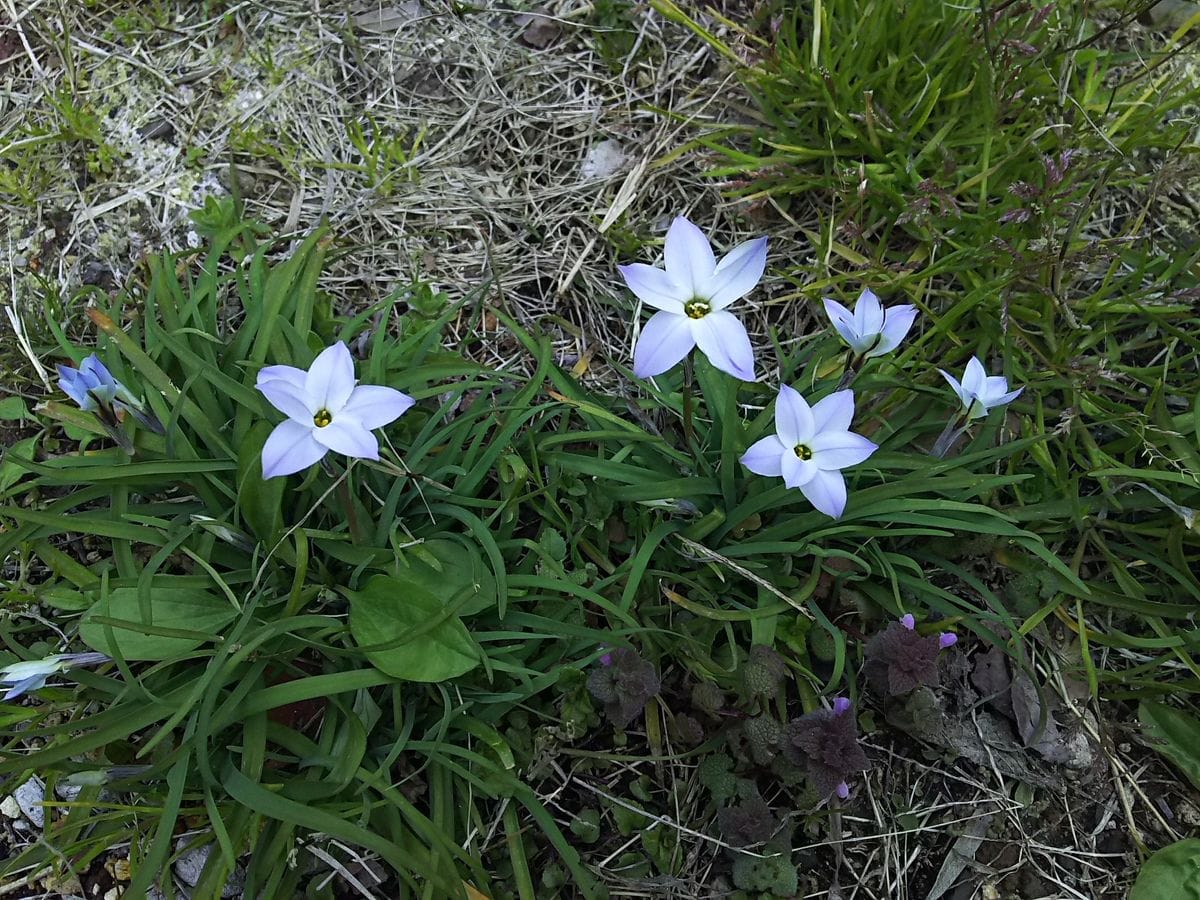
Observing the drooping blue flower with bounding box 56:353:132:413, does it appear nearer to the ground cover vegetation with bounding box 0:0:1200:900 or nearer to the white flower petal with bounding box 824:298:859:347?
the ground cover vegetation with bounding box 0:0:1200:900

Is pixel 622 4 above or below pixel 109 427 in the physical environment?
above

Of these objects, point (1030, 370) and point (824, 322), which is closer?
point (1030, 370)

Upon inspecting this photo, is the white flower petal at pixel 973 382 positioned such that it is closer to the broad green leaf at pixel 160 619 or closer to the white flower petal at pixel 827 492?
the white flower petal at pixel 827 492

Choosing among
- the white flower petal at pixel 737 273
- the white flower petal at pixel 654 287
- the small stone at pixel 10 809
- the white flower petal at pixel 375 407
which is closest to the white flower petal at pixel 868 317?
the white flower petal at pixel 737 273

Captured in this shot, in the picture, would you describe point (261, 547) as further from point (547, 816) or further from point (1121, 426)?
point (1121, 426)

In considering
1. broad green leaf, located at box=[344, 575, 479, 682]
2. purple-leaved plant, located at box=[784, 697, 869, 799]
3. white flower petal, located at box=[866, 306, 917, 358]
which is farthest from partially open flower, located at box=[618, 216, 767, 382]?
purple-leaved plant, located at box=[784, 697, 869, 799]

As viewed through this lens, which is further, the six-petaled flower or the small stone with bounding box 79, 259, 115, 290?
the small stone with bounding box 79, 259, 115, 290

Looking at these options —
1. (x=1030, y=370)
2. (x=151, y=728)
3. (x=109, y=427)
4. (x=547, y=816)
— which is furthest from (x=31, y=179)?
(x=1030, y=370)
